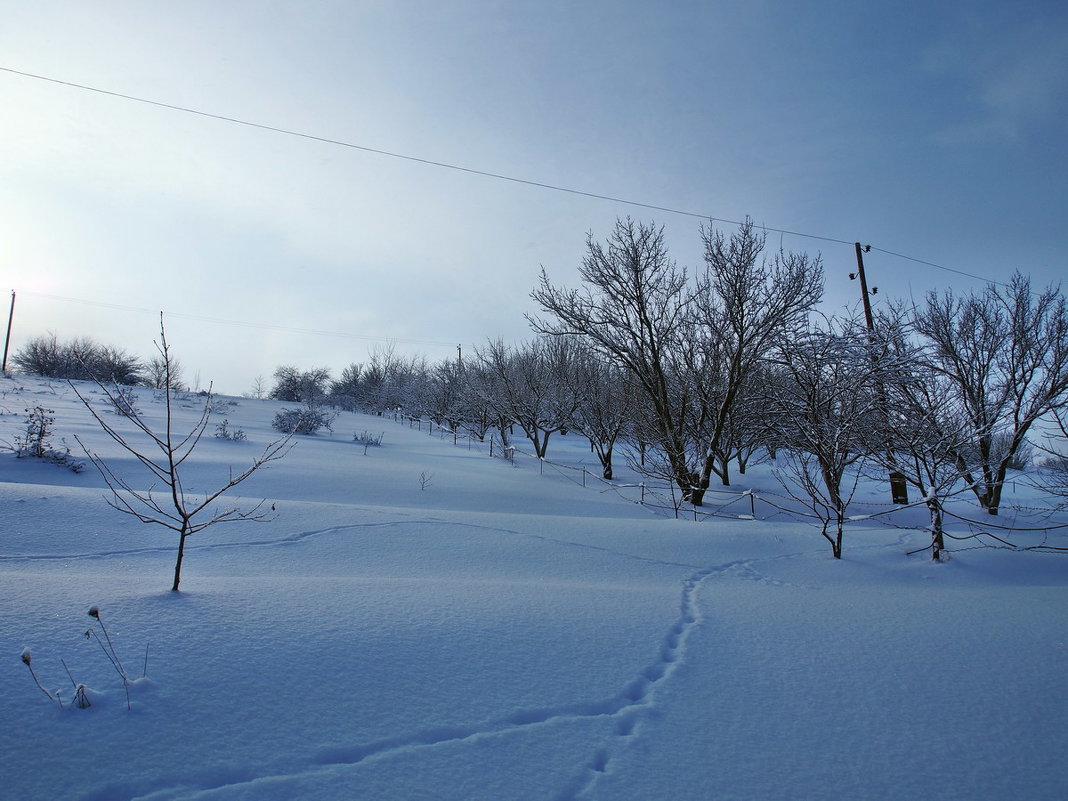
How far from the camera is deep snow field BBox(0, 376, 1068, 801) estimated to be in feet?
6.01

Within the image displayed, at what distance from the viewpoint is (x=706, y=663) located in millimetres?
2805

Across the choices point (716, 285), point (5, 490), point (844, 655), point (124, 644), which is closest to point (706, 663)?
point (844, 655)

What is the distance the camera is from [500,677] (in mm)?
2467

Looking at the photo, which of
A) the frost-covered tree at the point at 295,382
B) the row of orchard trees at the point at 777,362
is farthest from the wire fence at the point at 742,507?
the frost-covered tree at the point at 295,382

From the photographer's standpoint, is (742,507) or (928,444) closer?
(928,444)

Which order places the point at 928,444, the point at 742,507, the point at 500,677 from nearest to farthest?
the point at 500,677 → the point at 928,444 → the point at 742,507

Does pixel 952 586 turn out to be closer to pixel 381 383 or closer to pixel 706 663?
pixel 706 663

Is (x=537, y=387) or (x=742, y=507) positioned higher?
(x=537, y=387)

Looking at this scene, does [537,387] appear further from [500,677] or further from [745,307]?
[500,677]

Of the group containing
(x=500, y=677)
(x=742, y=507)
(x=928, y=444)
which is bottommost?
(x=742, y=507)

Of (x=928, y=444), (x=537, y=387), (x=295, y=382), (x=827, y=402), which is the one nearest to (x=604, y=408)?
(x=537, y=387)

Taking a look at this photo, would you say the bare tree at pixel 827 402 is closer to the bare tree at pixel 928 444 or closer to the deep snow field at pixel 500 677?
the bare tree at pixel 928 444

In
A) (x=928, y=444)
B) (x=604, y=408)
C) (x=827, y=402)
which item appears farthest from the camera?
(x=604, y=408)

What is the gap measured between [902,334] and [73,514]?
1479cm
